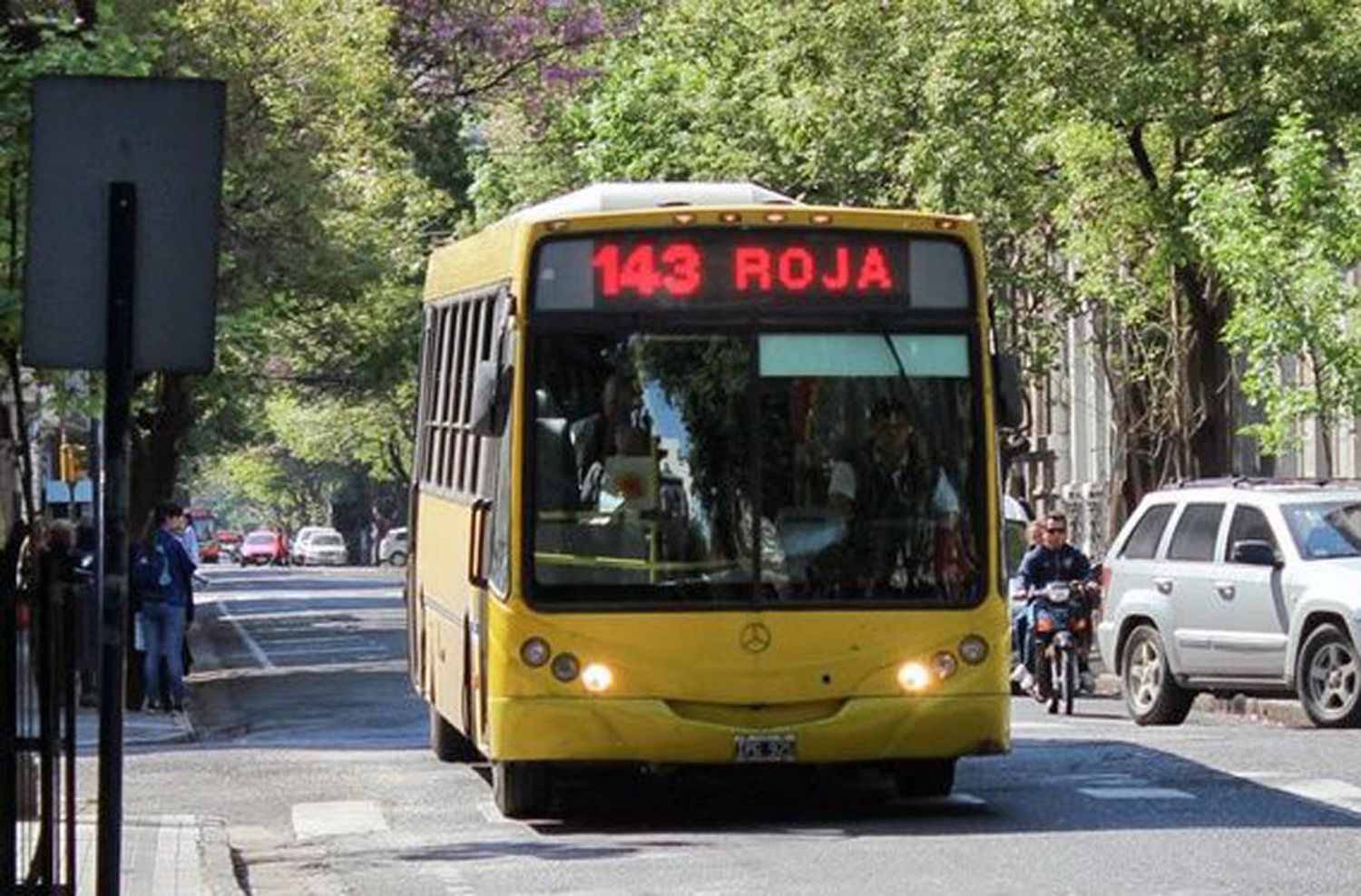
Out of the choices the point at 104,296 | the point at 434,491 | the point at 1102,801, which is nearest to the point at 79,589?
the point at 104,296

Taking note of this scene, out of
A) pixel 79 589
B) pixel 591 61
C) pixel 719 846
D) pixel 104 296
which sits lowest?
pixel 719 846

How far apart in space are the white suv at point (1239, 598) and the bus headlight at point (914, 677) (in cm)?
837

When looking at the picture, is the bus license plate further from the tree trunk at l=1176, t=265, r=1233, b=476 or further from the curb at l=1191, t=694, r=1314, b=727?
the tree trunk at l=1176, t=265, r=1233, b=476

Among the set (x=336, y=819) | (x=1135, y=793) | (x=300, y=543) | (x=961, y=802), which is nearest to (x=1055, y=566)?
(x=1135, y=793)

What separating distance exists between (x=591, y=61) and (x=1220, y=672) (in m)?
30.9

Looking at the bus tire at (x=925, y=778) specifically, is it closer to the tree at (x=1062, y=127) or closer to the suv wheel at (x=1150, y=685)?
the suv wheel at (x=1150, y=685)

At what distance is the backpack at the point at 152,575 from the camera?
32.7 m

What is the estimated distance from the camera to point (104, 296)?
1098cm

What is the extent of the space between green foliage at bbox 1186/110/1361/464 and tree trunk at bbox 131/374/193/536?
18.3 meters

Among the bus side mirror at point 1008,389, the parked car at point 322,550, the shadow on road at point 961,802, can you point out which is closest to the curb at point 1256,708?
the shadow on road at point 961,802

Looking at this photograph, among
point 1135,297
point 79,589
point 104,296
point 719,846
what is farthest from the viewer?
point 1135,297

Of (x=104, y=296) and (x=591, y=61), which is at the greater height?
(x=591, y=61)

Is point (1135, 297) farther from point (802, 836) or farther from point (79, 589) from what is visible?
point (79, 589)

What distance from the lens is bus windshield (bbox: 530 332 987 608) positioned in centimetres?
1781
